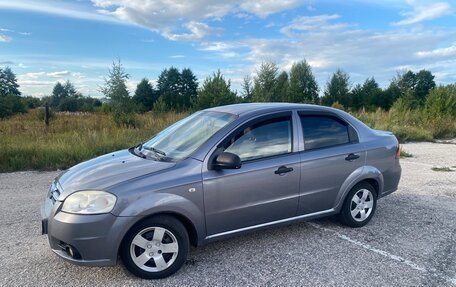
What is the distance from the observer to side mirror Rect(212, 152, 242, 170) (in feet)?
11.5

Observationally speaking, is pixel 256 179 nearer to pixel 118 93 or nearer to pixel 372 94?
pixel 118 93

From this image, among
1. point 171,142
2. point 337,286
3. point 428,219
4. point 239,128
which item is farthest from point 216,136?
point 428,219

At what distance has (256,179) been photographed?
151 inches

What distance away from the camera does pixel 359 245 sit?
422 cm

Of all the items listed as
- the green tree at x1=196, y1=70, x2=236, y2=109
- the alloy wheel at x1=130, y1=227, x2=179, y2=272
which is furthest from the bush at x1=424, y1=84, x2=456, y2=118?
the alloy wheel at x1=130, y1=227, x2=179, y2=272

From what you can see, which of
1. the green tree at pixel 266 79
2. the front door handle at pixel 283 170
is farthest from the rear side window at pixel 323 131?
the green tree at pixel 266 79

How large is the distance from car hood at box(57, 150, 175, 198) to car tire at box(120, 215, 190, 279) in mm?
478

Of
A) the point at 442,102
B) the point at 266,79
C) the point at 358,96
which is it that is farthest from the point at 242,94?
the point at 358,96

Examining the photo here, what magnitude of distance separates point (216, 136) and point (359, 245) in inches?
86.4

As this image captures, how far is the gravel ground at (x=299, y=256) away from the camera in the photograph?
3385 millimetres

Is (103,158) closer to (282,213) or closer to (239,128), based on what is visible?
(239,128)

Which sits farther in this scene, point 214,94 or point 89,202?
point 214,94

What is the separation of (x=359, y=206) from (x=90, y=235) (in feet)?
11.3

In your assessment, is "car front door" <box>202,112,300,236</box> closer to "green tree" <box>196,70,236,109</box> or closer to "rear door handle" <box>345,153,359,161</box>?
"rear door handle" <box>345,153,359,161</box>
